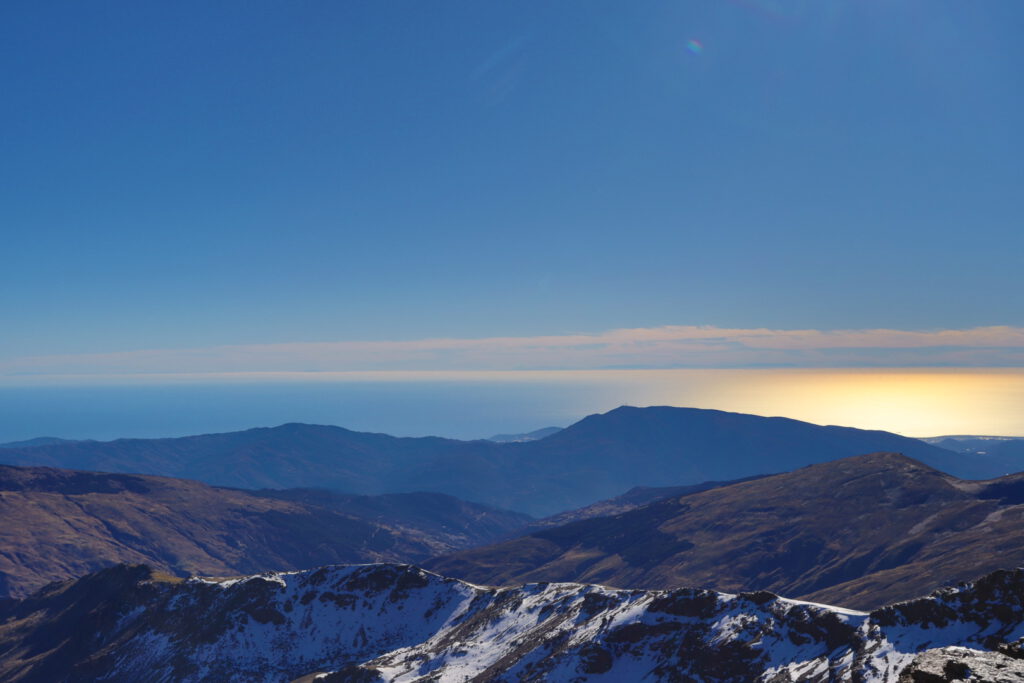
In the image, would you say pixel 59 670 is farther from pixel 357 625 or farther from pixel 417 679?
pixel 417 679

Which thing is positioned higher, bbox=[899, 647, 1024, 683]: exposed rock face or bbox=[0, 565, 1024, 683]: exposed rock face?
bbox=[899, 647, 1024, 683]: exposed rock face

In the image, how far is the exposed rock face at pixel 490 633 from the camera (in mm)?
77219

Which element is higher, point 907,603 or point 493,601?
point 907,603

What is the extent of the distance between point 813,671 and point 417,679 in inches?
3025

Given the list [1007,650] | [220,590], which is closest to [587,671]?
[1007,650]

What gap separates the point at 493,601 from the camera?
158250 millimetres

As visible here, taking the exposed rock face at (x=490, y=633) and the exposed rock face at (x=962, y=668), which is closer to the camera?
the exposed rock face at (x=962, y=668)

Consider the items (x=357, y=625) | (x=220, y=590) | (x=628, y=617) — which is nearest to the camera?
(x=628, y=617)

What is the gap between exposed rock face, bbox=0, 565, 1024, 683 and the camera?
77219 millimetres

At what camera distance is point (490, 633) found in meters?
140

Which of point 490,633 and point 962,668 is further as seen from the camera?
point 490,633

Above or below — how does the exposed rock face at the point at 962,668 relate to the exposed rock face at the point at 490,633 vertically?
above

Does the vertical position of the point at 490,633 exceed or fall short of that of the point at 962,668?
it falls short

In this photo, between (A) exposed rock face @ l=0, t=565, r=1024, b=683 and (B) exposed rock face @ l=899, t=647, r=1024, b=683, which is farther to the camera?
(A) exposed rock face @ l=0, t=565, r=1024, b=683
